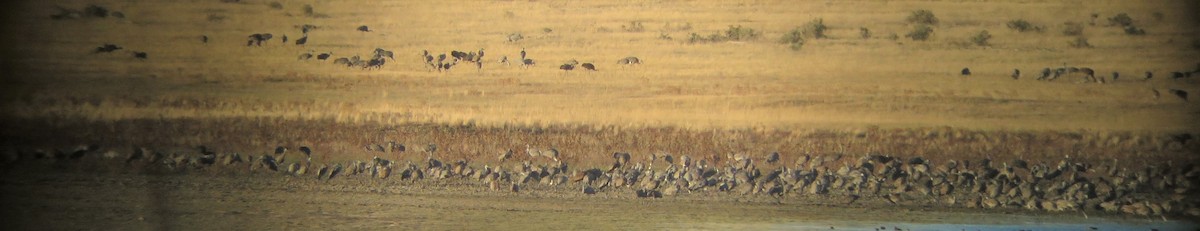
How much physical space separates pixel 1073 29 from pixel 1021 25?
0.39 feet

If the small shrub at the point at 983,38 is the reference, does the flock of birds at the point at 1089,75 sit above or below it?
below

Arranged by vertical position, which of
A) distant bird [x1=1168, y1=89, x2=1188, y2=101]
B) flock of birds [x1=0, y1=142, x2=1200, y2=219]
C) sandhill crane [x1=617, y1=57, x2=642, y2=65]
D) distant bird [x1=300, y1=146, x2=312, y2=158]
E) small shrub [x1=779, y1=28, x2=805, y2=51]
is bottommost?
flock of birds [x1=0, y1=142, x2=1200, y2=219]

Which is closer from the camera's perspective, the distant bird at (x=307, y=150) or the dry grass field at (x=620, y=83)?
the dry grass field at (x=620, y=83)

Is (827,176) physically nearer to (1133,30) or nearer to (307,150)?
(1133,30)

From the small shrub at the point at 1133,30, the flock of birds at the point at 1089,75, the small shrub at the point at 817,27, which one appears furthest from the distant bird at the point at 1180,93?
the small shrub at the point at 817,27

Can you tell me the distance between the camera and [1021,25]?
2.15 meters

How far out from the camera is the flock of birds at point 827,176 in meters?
2.14

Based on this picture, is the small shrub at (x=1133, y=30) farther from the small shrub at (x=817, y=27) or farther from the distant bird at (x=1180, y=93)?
the small shrub at (x=817, y=27)

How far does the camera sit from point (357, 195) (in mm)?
2240

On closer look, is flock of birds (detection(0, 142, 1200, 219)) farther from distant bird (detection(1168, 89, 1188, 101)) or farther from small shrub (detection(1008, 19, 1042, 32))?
small shrub (detection(1008, 19, 1042, 32))

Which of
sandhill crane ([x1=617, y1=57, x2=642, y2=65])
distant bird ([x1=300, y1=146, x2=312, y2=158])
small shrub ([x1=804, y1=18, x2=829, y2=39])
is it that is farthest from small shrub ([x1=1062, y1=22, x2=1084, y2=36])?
distant bird ([x1=300, y1=146, x2=312, y2=158])

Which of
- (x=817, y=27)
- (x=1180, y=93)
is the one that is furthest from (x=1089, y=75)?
(x=817, y=27)

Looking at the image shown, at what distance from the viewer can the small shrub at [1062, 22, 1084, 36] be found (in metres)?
2.15

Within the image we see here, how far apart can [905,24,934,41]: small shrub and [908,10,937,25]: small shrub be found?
0.01 metres
